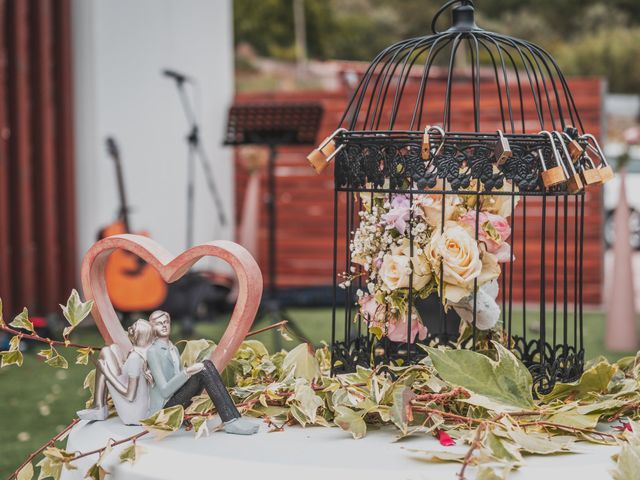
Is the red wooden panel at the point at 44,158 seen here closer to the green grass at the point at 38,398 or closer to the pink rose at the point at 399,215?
the green grass at the point at 38,398

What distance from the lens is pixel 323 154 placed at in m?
1.30

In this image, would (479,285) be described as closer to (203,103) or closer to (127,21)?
(127,21)

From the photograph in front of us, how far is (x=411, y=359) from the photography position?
4.60 ft

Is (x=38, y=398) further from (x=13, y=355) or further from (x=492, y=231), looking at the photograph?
(x=492, y=231)

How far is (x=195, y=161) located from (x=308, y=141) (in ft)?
6.94

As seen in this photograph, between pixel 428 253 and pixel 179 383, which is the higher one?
pixel 428 253

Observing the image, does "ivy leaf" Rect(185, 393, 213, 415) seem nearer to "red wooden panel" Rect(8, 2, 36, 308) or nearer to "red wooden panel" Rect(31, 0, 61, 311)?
"red wooden panel" Rect(8, 2, 36, 308)

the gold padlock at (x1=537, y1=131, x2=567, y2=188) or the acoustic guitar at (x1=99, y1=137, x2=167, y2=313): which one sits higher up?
the gold padlock at (x1=537, y1=131, x2=567, y2=188)

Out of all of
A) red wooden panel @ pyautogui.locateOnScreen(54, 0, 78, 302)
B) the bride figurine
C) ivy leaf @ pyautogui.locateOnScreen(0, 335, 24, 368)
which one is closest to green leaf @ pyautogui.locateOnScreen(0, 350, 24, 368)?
ivy leaf @ pyautogui.locateOnScreen(0, 335, 24, 368)

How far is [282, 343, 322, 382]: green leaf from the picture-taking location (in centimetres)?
137

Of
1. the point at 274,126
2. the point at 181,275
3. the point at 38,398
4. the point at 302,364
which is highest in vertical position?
the point at 274,126

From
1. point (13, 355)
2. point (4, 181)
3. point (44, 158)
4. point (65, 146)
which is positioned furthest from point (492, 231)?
point (65, 146)

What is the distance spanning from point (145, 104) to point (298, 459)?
496 centimetres

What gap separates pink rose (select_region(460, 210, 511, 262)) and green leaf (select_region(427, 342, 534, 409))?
0.55 ft
